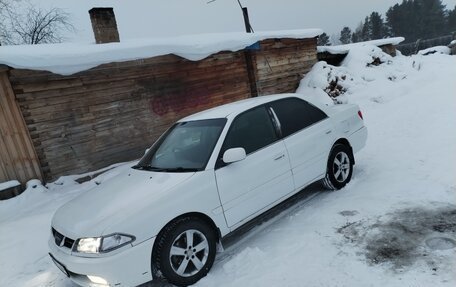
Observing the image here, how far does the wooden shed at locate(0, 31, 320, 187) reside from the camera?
269 inches

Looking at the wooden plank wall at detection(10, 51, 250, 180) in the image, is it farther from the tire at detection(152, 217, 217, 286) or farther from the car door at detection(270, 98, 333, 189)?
the tire at detection(152, 217, 217, 286)

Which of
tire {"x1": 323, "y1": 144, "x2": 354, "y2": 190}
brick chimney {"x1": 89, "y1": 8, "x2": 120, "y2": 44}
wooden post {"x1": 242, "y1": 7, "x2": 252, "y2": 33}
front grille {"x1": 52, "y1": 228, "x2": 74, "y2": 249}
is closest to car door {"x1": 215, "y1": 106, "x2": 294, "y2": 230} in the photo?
tire {"x1": 323, "y1": 144, "x2": 354, "y2": 190}

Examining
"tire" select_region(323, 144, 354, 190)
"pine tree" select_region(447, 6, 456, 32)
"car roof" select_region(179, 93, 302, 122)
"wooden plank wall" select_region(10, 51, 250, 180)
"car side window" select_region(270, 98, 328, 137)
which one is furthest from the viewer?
"pine tree" select_region(447, 6, 456, 32)

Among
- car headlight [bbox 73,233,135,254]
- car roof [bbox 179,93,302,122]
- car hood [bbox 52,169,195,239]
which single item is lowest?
car headlight [bbox 73,233,135,254]

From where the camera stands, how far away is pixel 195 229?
3.20 meters

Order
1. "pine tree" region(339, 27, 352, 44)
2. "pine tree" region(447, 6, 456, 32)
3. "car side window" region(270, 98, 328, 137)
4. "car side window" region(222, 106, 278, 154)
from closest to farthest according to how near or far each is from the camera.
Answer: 1. "car side window" region(222, 106, 278, 154)
2. "car side window" region(270, 98, 328, 137)
3. "pine tree" region(447, 6, 456, 32)
4. "pine tree" region(339, 27, 352, 44)

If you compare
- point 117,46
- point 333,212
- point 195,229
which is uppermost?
point 117,46

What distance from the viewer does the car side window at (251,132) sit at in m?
3.76

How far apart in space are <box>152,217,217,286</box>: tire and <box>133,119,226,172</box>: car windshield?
2.03 feet

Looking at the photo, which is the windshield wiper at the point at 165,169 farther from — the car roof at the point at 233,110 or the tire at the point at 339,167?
the tire at the point at 339,167

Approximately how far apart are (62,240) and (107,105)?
5.60 m

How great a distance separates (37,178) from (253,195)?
18.2ft

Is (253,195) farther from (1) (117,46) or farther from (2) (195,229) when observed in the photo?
(1) (117,46)

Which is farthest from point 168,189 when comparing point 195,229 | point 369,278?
point 369,278
